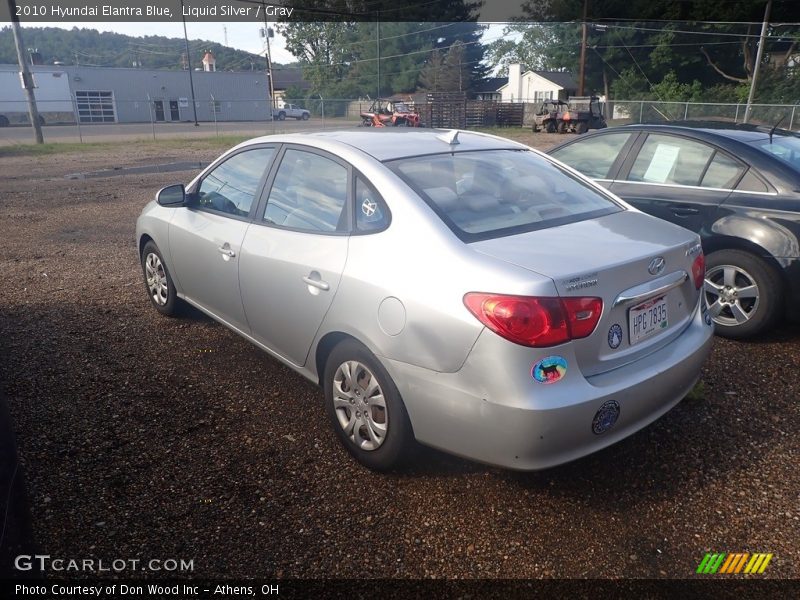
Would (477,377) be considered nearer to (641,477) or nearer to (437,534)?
(437,534)

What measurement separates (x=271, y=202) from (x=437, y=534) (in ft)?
7.03

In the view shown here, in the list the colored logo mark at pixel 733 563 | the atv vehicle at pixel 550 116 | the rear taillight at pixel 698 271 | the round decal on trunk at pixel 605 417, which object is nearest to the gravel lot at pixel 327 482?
the colored logo mark at pixel 733 563

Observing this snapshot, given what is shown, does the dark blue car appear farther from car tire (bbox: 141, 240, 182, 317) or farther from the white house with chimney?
the white house with chimney

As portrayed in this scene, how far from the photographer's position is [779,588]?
7.98ft

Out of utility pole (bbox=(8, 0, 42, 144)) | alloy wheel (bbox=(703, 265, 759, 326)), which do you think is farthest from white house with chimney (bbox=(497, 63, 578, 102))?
alloy wheel (bbox=(703, 265, 759, 326))

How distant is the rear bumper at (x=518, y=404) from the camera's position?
2504 mm

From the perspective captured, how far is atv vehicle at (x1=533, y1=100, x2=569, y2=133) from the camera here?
3616 cm

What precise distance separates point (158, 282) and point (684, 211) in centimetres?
429

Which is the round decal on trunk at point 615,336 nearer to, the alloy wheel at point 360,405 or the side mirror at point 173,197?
the alloy wheel at point 360,405

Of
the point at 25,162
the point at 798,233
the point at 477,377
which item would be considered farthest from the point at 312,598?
the point at 25,162

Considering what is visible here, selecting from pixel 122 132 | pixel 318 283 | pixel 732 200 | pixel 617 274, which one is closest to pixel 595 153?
pixel 732 200

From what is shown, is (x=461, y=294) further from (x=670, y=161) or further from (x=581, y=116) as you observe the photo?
(x=581, y=116)

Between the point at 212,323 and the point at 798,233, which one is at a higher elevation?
the point at 798,233

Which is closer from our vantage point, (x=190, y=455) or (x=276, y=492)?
(x=276, y=492)
